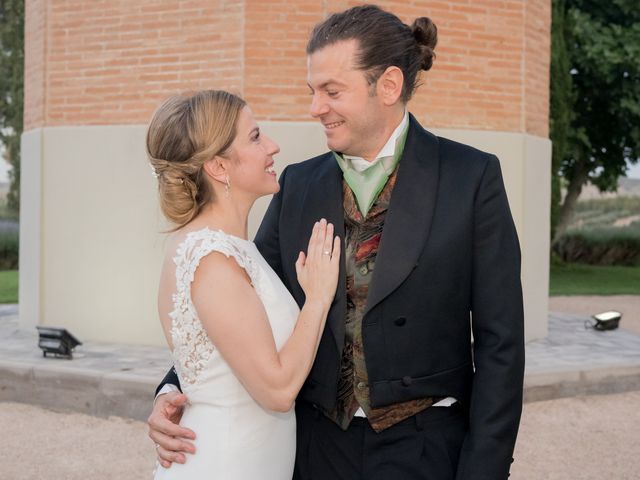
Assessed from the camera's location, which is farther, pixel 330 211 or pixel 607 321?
pixel 607 321

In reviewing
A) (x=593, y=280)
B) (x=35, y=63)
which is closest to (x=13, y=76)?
(x=35, y=63)

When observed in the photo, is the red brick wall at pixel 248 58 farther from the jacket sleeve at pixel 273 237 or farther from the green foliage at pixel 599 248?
the green foliage at pixel 599 248

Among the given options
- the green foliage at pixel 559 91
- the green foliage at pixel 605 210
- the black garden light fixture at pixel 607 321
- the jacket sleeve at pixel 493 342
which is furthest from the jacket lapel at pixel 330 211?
the green foliage at pixel 605 210

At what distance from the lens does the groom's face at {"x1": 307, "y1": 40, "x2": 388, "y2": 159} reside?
2383mm

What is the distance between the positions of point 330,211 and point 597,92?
20161 millimetres

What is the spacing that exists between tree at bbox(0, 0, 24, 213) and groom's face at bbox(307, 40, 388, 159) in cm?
2406

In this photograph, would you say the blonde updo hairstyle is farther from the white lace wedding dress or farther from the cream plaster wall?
the cream plaster wall

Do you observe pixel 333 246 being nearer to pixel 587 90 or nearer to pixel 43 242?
pixel 43 242

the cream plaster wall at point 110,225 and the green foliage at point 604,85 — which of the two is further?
the green foliage at point 604,85

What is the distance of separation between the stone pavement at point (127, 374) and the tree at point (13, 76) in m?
17.0

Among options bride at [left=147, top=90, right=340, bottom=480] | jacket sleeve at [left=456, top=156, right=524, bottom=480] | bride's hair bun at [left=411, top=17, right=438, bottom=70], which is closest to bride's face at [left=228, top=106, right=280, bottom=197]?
bride at [left=147, top=90, right=340, bottom=480]

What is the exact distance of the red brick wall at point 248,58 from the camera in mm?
8969

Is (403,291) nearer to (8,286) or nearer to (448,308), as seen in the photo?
(448,308)

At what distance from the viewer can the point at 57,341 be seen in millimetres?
8242
